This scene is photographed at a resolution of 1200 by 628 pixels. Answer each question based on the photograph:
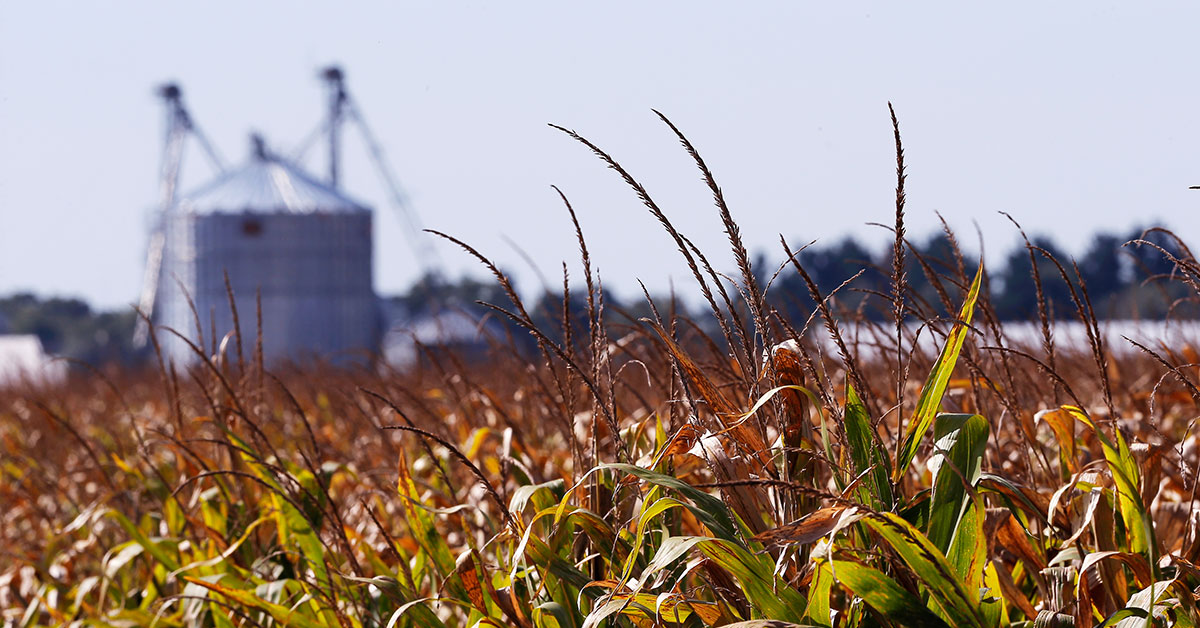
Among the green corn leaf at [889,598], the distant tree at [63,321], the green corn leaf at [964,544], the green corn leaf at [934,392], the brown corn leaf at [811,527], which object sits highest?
the green corn leaf at [934,392]

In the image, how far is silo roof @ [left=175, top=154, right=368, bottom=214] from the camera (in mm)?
24016

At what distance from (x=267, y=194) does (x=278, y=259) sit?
6.56 ft

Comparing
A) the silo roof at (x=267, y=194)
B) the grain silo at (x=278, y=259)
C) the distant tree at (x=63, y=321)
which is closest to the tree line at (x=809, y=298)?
the distant tree at (x=63, y=321)

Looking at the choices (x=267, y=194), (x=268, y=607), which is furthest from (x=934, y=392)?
(x=267, y=194)

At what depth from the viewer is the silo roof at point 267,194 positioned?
78.8ft

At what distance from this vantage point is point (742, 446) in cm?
153

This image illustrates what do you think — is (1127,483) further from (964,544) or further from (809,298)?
(809,298)

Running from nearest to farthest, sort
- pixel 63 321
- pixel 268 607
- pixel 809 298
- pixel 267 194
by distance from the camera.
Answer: pixel 268 607 < pixel 809 298 < pixel 267 194 < pixel 63 321

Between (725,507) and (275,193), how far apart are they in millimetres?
24638

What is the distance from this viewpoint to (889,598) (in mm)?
1398

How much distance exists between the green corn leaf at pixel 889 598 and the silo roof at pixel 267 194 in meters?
23.6

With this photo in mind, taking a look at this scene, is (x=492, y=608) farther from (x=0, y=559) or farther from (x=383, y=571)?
(x=0, y=559)

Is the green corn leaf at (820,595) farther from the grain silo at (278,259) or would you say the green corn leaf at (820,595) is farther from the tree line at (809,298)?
the grain silo at (278,259)

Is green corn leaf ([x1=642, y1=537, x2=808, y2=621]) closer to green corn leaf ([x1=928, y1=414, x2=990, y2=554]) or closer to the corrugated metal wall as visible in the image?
green corn leaf ([x1=928, y1=414, x2=990, y2=554])
